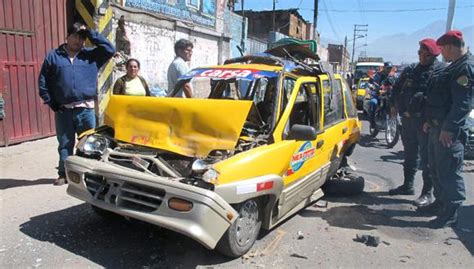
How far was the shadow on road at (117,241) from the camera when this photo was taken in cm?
355

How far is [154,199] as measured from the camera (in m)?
3.22

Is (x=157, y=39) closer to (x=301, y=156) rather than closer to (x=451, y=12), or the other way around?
(x=301, y=156)

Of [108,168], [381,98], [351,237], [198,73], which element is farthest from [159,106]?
[381,98]

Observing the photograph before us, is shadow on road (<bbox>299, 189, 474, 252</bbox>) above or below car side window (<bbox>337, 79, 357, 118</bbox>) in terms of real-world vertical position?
below

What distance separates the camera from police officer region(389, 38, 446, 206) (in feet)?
17.7

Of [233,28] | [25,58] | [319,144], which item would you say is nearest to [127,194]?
[319,144]

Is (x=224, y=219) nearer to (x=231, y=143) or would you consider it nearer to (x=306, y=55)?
(x=231, y=143)

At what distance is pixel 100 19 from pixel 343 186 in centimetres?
563

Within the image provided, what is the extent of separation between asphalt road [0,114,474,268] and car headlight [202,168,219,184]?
2.78 feet

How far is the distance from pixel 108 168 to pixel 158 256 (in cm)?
90

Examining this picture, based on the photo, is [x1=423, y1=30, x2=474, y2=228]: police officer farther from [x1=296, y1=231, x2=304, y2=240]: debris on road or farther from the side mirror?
the side mirror

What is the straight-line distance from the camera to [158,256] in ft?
11.9

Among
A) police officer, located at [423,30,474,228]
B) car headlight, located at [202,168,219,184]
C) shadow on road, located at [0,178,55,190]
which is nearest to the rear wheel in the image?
police officer, located at [423,30,474,228]

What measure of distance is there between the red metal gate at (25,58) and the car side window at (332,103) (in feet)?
16.4
